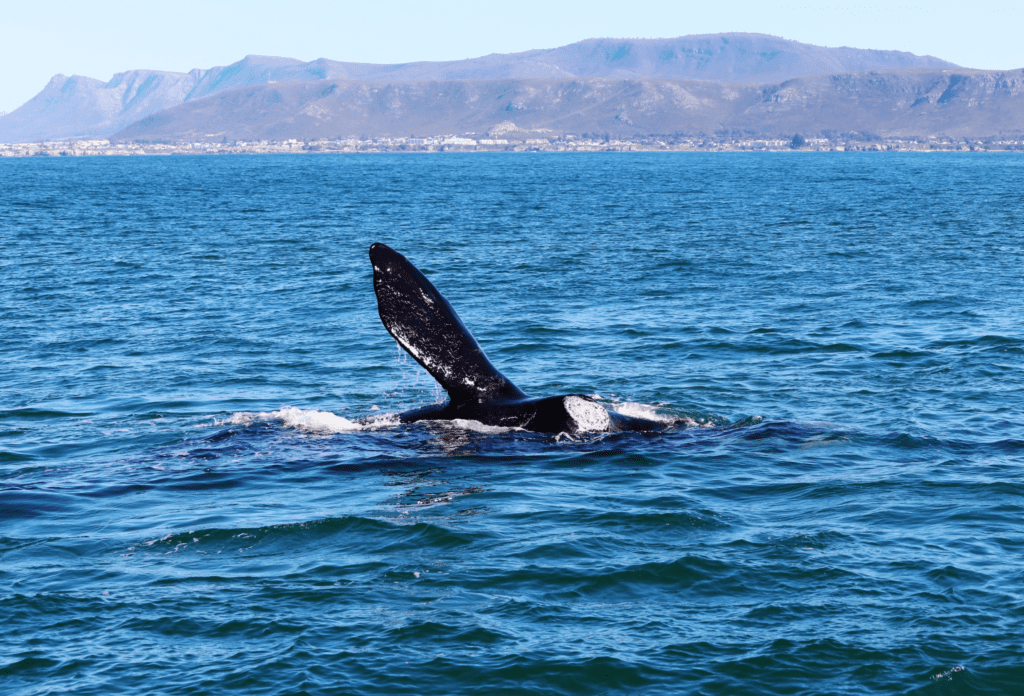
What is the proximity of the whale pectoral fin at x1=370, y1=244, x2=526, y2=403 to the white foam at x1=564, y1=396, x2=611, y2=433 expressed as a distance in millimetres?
1412

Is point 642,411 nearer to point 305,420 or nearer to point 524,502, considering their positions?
point 524,502

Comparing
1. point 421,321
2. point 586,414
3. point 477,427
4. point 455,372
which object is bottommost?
point 477,427

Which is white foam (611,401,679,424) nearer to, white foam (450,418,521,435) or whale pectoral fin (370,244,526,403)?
white foam (450,418,521,435)

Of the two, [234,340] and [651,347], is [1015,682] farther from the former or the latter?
[234,340]

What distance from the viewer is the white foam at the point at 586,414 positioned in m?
14.5

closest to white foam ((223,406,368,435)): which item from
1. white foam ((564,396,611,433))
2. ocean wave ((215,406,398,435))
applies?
ocean wave ((215,406,398,435))

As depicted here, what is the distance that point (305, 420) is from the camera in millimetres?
15383

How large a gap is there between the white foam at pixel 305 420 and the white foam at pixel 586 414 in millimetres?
2902

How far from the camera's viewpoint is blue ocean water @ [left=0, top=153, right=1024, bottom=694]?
8.24 m

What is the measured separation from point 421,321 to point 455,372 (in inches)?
34.3

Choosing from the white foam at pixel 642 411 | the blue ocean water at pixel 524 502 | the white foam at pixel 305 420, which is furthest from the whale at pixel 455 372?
the white foam at pixel 305 420

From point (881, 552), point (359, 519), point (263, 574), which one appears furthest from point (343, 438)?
point (881, 552)

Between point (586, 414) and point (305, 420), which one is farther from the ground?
point (586, 414)

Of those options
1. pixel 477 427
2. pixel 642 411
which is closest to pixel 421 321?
pixel 477 427
